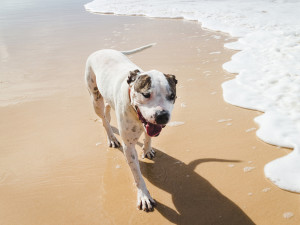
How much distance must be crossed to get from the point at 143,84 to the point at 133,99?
0.62 ft

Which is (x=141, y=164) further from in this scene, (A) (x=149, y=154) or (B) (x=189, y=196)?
(B) (x=189, y=196)

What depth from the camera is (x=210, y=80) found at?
5.45 m

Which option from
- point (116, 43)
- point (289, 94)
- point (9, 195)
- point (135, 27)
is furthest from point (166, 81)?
point (135, 27)

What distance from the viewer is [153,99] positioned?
A: 2324mm

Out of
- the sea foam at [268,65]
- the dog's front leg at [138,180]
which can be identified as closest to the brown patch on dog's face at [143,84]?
the dog's front leg at [138,180]

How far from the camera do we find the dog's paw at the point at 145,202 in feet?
9.02

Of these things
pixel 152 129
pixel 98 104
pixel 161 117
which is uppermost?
pixel 161 117

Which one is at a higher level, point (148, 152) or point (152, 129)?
point (152, 129)

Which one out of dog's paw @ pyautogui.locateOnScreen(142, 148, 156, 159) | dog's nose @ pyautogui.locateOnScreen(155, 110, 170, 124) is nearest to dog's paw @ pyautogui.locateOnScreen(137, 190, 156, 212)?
dog's paw @ pyautogui.locateOnScreen(142, 148, 156, 159)

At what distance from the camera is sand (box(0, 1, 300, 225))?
8.89 feet

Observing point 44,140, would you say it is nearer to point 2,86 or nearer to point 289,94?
point 2,86

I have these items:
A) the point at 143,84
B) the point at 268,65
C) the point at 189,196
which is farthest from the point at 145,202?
the point at 268,65

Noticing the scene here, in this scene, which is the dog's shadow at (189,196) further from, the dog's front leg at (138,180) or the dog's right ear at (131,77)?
the dog's right ear at (131,77)

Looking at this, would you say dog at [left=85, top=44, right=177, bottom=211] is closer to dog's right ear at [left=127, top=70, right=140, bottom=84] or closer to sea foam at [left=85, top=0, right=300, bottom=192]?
dog's right ear at [left=127, top=70, right=140, bottom=84]
